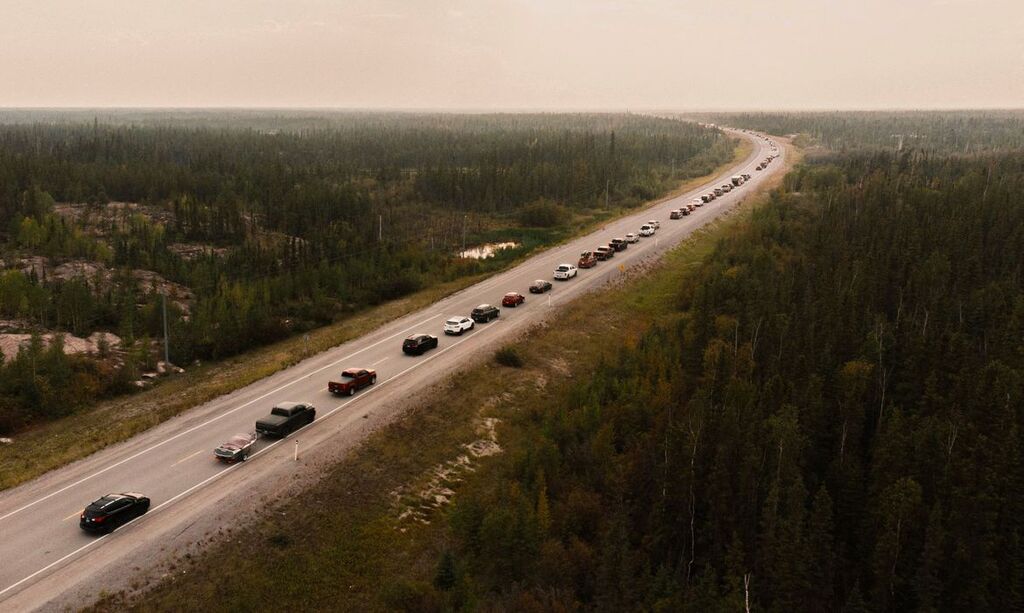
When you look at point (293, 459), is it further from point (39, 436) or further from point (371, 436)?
point (39, 436)

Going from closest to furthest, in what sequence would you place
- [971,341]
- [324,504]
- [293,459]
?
[324,504]
[293,459]
[971,341]

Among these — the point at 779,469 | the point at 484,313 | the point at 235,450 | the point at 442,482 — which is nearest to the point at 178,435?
the point at 235,450

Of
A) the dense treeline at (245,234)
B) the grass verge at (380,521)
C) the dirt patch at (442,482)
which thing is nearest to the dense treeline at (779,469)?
the dirt patch at (442,482)

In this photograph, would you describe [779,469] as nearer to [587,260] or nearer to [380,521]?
[380,521]

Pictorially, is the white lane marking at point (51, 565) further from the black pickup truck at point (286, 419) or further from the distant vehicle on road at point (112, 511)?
the black pickup truck at point (286, 419)

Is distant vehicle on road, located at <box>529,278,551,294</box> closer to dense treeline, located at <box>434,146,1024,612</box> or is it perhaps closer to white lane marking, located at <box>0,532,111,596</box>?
dense treeline, located at <box>434,146,1024,612</box>

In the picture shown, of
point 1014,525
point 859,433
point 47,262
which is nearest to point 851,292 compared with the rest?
point 859,433
